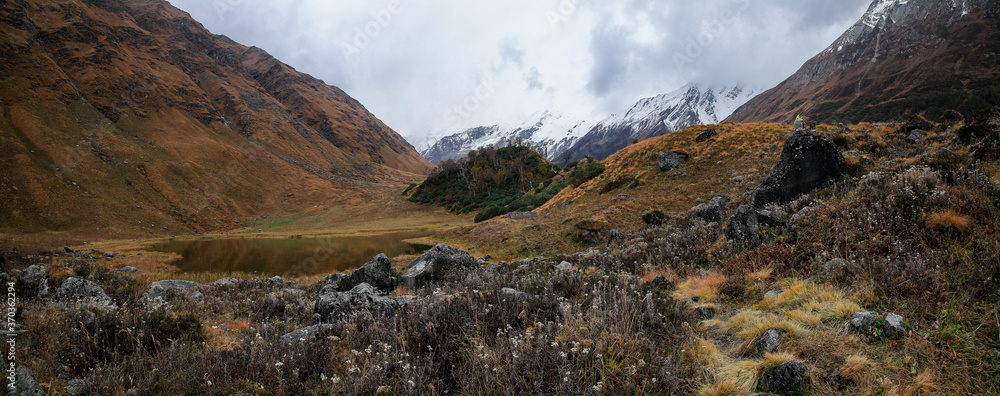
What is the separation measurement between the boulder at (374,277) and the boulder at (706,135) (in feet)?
104

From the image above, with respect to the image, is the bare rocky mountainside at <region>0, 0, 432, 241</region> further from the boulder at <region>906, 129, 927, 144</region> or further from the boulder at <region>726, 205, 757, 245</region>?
the boulder at <region>906, 129, 927, 144</region>

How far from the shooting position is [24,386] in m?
2.78

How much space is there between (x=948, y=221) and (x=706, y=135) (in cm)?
3150

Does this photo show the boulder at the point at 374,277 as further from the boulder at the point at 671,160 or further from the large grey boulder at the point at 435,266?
the boulder at the point at 671,160

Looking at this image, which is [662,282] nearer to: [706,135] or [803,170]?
[803,170]

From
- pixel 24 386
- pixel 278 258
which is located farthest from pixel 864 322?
pixel 278 258

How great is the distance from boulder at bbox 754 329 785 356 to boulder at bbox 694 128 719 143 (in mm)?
33252

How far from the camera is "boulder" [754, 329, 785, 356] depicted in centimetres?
350

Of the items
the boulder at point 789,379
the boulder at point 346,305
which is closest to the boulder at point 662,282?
the boulder at point 789,379

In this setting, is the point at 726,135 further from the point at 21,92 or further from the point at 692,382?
the point at 21,92

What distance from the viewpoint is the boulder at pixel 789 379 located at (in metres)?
2.85

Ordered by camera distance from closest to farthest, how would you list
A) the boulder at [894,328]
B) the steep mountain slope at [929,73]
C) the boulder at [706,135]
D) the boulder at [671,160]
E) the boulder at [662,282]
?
the boulder at [894,328]
the boulder at [662,282]
the boulder at [671,160]
the boulder at [706,135]
the steep mountain slope at [929,73]

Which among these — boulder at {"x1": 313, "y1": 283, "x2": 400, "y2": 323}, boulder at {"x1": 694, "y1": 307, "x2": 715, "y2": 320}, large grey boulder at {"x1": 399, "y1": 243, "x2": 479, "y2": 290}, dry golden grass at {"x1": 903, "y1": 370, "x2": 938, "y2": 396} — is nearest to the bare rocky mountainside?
large grey boulder at {"x1": 399, "y1": 243, "x2": 479, "y2": 290}

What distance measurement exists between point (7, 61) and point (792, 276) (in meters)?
112
